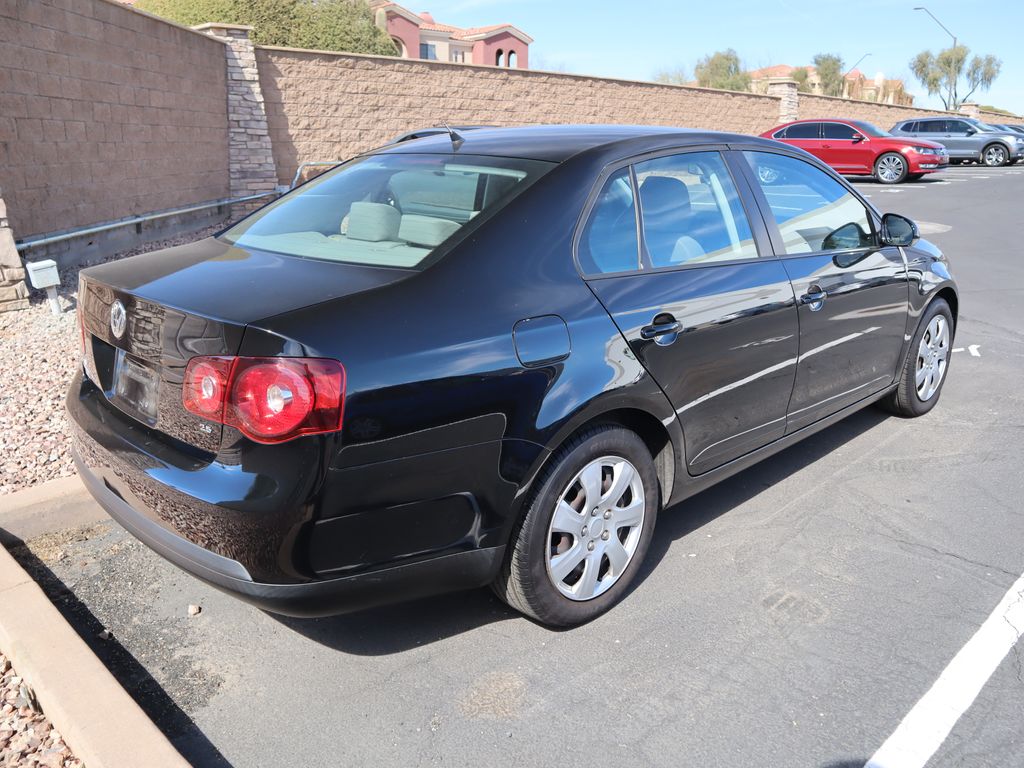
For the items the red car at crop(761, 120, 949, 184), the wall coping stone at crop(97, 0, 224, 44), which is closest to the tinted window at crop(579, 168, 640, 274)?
the wall coping stone at crop(97, 0, 224, 44)

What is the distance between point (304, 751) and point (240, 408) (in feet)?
3.37

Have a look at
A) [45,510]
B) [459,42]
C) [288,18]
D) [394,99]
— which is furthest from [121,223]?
[459,42]

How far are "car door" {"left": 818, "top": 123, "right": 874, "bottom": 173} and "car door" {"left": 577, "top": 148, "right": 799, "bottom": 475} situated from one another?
22.1 m

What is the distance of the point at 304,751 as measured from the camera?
2.64 metres

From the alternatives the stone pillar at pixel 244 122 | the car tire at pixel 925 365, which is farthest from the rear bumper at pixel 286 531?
the stone pillar at pixel 244 122

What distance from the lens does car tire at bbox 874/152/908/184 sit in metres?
23.8

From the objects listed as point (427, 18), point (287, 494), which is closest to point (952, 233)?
point (287, 494)

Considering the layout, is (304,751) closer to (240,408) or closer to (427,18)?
(240,408)

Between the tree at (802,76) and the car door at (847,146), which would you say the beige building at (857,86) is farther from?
the car door at (847,146)

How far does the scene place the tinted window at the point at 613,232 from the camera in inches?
128

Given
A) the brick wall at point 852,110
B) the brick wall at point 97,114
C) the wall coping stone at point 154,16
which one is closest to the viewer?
the brick wall at point 97,114

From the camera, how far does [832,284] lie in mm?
4262

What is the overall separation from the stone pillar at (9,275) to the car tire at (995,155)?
32487 mm

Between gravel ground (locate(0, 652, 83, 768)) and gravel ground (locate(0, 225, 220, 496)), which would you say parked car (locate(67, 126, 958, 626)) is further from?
gravel ground (locate(0, 225, 220, 496))
